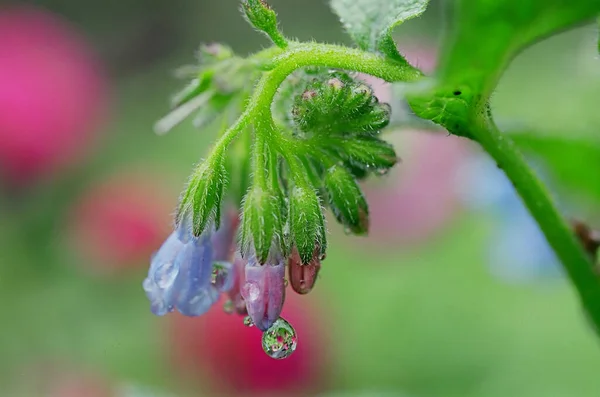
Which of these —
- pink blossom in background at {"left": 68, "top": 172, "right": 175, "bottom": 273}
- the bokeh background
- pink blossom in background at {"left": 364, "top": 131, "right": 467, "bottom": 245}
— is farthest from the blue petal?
pink blossom in background at {"left": 364, "top": 131, "right": 467, "bottom": 245}

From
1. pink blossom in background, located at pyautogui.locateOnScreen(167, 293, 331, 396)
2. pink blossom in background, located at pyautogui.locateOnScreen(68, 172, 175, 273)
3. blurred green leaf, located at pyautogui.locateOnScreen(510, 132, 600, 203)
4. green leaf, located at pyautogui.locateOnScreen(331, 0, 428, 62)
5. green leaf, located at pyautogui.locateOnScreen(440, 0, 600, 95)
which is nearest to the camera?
green leaf, located at pyautogui.locateOnScreen(440, 0, 600, 95)

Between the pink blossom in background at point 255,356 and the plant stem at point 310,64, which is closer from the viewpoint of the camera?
the plant stem at point 310,64

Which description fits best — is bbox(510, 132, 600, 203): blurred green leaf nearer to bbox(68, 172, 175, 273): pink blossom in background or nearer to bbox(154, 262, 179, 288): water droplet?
bbox(154, 262, 179, 288): water droplet

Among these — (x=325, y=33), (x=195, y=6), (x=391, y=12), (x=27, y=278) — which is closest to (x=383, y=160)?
(x=391, y=12)

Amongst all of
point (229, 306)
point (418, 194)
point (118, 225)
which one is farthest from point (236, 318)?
point (229, 306)

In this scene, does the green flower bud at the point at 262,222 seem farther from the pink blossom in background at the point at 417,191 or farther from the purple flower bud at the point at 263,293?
the pink blossom in background at the point at 417,191

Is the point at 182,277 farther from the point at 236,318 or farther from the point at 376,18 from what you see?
the point at 236,318

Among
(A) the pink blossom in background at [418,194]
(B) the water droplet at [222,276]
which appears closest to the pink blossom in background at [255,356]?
(A) the pink blossom in background at [418,194]

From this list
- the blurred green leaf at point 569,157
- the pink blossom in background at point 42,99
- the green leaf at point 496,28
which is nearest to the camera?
the green leaf at point 496,28
